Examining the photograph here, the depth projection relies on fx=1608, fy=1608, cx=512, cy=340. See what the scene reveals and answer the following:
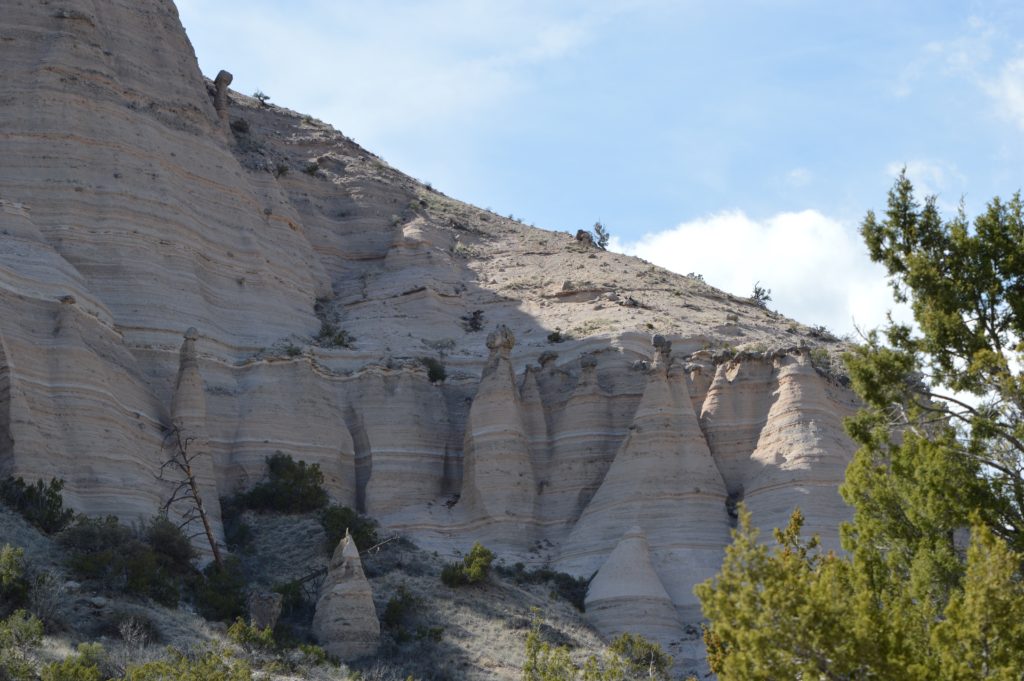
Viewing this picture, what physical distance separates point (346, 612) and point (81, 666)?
966 centimetres

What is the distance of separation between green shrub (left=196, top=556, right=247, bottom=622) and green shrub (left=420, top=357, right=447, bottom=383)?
491 inches

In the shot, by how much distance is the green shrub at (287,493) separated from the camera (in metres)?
42.7

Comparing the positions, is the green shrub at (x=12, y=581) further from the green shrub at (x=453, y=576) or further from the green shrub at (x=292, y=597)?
the green shrub at (x=453, y=576)

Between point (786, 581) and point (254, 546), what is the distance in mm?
25496

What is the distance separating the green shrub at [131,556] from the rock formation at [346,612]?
10.8ft

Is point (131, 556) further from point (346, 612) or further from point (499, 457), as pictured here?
point (499, 457)

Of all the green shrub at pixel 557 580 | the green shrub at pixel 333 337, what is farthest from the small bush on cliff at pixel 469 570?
the green shrub at pixel 333 337

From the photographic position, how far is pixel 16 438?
124ft

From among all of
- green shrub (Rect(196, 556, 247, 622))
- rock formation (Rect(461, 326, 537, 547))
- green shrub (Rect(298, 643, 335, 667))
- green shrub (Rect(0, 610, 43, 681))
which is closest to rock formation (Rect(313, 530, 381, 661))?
green shrub (Rect(298, 643, 335, 667))

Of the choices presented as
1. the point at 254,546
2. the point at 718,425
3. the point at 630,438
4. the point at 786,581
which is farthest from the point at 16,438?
the point at 786,581

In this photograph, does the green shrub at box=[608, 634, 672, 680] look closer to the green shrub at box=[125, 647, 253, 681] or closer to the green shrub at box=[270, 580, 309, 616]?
the green shrub at box=[270, 580, 309, 616]

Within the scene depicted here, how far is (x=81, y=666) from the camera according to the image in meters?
26.8

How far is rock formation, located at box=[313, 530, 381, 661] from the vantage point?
35.4 metres

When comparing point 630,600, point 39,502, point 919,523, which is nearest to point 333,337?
point 630,600
